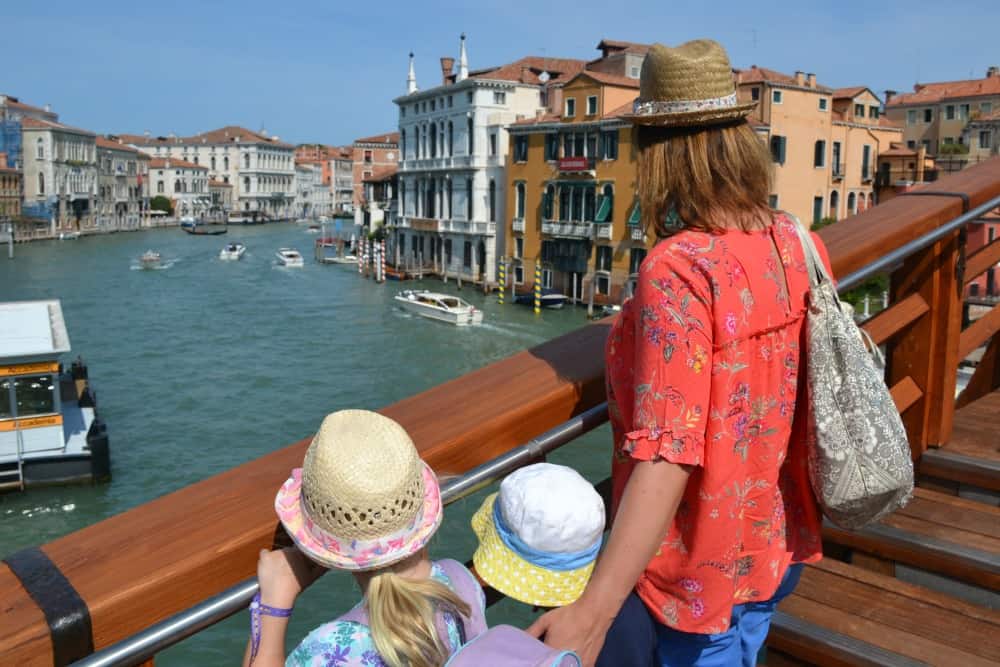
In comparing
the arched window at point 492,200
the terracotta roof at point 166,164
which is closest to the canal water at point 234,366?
the arched window at point 492,200

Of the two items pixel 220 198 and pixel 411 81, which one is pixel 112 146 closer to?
pixel 220 198

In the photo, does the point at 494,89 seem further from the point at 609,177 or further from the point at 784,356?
the point at 784,356

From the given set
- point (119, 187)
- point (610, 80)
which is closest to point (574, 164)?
point (610, 80)

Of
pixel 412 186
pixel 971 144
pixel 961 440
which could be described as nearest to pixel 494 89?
pixel 412 186

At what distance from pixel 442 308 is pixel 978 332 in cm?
1827

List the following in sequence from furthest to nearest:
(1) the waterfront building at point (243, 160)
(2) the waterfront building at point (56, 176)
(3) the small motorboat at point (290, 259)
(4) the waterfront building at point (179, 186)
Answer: (1) the waterfront building at point (243, 160), (4) the waterfront building at point (179, 186), (2) the waterfront building at point (56, 176), (3) the small motorboat at point (290, 259)

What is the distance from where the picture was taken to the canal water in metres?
8.84

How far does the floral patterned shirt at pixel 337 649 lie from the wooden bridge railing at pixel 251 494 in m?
0.08

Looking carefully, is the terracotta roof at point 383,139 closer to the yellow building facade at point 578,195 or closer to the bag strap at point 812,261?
the yellow building facade at point 578,195

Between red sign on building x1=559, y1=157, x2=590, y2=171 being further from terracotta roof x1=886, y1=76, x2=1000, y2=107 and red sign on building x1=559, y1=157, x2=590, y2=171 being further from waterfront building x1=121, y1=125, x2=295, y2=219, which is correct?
waterfront building x1=121, y1=125, x2=295, y2=219

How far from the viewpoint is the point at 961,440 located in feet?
6.15

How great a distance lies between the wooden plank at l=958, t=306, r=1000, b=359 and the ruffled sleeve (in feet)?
4.21

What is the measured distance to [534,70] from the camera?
27.3m

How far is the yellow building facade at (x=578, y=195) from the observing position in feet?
68.7
